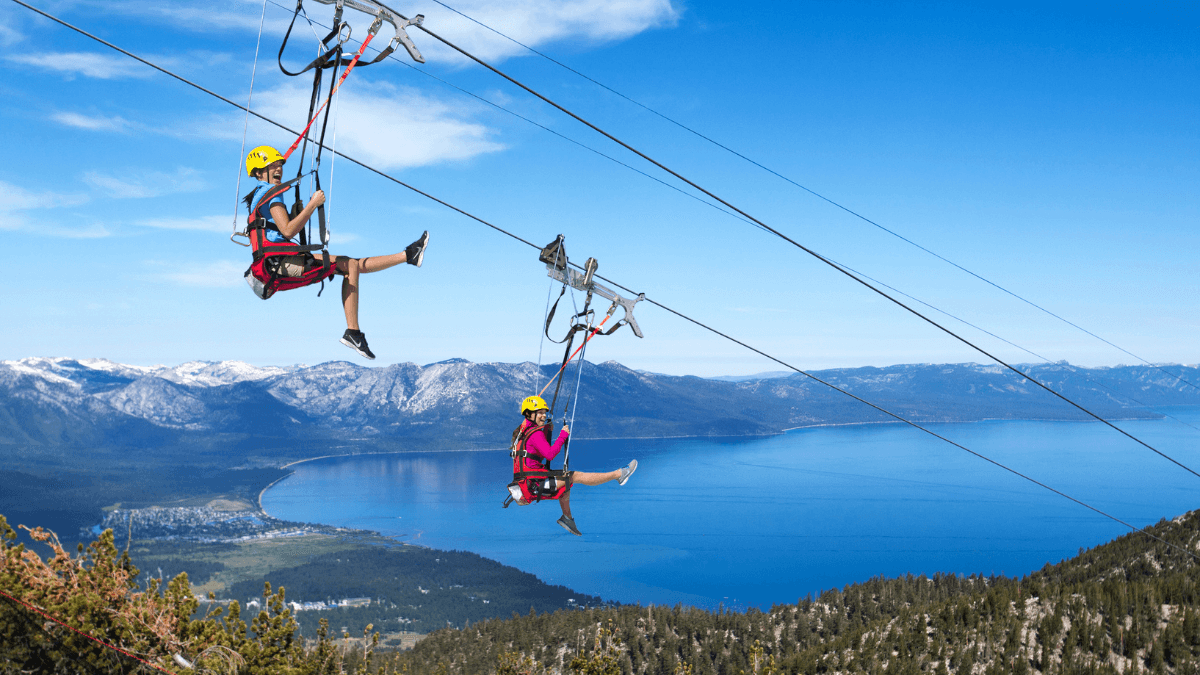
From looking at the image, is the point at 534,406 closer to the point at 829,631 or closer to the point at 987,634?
the point at 987,634

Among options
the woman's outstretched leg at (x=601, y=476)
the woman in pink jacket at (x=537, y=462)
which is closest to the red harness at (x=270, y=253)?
the woman in pink jacket at (x=537, y=462)

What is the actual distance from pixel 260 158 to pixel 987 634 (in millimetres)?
34175

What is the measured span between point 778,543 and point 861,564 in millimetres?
23662

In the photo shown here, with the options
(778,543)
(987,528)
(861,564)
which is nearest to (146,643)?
(861,564)

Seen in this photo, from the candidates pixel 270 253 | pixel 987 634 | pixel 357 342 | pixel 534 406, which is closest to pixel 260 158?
pixel 270 253

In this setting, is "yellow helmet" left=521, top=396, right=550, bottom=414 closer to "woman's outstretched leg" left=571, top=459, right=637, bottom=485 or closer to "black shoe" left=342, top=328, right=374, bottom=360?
"woman's outstretched leg" left=571, top=459, right=637, bottom=485

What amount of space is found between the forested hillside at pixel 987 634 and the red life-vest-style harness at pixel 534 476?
8.30m

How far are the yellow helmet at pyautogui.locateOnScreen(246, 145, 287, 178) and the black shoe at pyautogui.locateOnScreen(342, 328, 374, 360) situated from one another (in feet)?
6.69

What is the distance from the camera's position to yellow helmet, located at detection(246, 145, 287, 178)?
8.38 meters

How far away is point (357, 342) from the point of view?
8672mm

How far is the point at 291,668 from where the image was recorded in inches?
639

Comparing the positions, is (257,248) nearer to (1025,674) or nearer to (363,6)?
(363,6)

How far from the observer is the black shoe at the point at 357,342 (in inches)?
340

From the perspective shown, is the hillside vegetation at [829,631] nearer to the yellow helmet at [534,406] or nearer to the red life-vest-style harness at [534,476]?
the red life-vest-style harness at [534,476]
